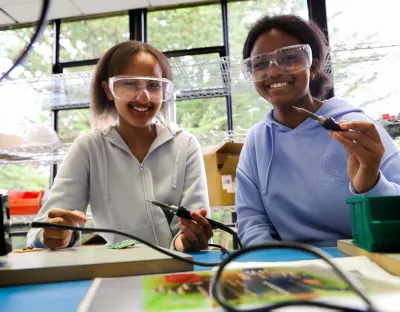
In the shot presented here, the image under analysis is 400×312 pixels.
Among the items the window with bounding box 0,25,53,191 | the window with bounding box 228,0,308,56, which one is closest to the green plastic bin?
the window with bounding box 228,0,308,56

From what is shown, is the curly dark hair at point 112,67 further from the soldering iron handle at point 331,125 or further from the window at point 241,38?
the window at point 241,38

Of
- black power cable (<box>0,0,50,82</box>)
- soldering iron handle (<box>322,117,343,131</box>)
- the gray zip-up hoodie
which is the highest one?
black power cable (<box>0,0,50,82</box>)

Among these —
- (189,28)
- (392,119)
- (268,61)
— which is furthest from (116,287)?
(189,28)

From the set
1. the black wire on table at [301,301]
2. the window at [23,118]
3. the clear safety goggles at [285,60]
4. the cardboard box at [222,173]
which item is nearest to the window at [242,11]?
the cardboard box at [222,173]

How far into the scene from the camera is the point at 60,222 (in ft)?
2.14

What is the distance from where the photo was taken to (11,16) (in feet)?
9.34

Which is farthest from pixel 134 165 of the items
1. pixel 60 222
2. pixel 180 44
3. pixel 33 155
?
pixel 180 44

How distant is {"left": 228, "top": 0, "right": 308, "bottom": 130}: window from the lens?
8.61 feet

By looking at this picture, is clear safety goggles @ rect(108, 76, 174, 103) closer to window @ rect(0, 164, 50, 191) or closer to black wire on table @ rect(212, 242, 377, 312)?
black wire on table @ rect(212, 242, 377, 312)

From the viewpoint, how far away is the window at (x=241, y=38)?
2.62m

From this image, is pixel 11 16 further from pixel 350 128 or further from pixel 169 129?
pixel 350 128

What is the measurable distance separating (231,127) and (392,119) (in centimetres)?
115

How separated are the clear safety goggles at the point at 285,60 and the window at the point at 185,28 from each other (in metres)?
1.83

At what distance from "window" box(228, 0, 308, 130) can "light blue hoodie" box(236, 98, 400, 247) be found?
1479 millimetres
